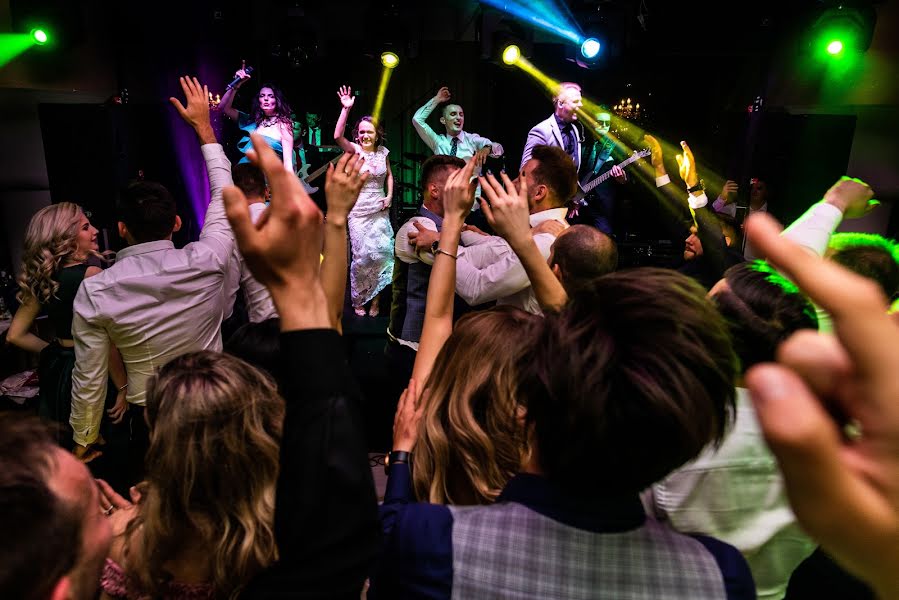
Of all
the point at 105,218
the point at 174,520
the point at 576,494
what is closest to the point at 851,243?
the point at 576,494

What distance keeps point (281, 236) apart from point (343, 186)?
2.53ft

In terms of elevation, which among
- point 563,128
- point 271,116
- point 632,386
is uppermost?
point 271,116

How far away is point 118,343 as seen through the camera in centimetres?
201

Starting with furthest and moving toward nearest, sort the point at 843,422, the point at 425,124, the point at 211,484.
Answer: the point at 425,124
the point at 211,484
the point at 843,422

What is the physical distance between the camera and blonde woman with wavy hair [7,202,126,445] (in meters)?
2.18

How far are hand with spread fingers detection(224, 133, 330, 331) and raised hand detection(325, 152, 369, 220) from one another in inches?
28.0

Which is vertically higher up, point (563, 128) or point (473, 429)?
point (563, 128)

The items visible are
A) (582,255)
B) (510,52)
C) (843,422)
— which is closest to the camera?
(843,422)

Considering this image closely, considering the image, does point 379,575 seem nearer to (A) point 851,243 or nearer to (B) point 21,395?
(A) point 851,243

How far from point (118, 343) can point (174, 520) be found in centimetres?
136

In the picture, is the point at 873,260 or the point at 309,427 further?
the point at 873,260

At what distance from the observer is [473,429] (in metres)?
1.04

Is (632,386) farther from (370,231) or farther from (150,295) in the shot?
(370,231)

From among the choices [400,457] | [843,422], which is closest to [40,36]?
[400,457]
